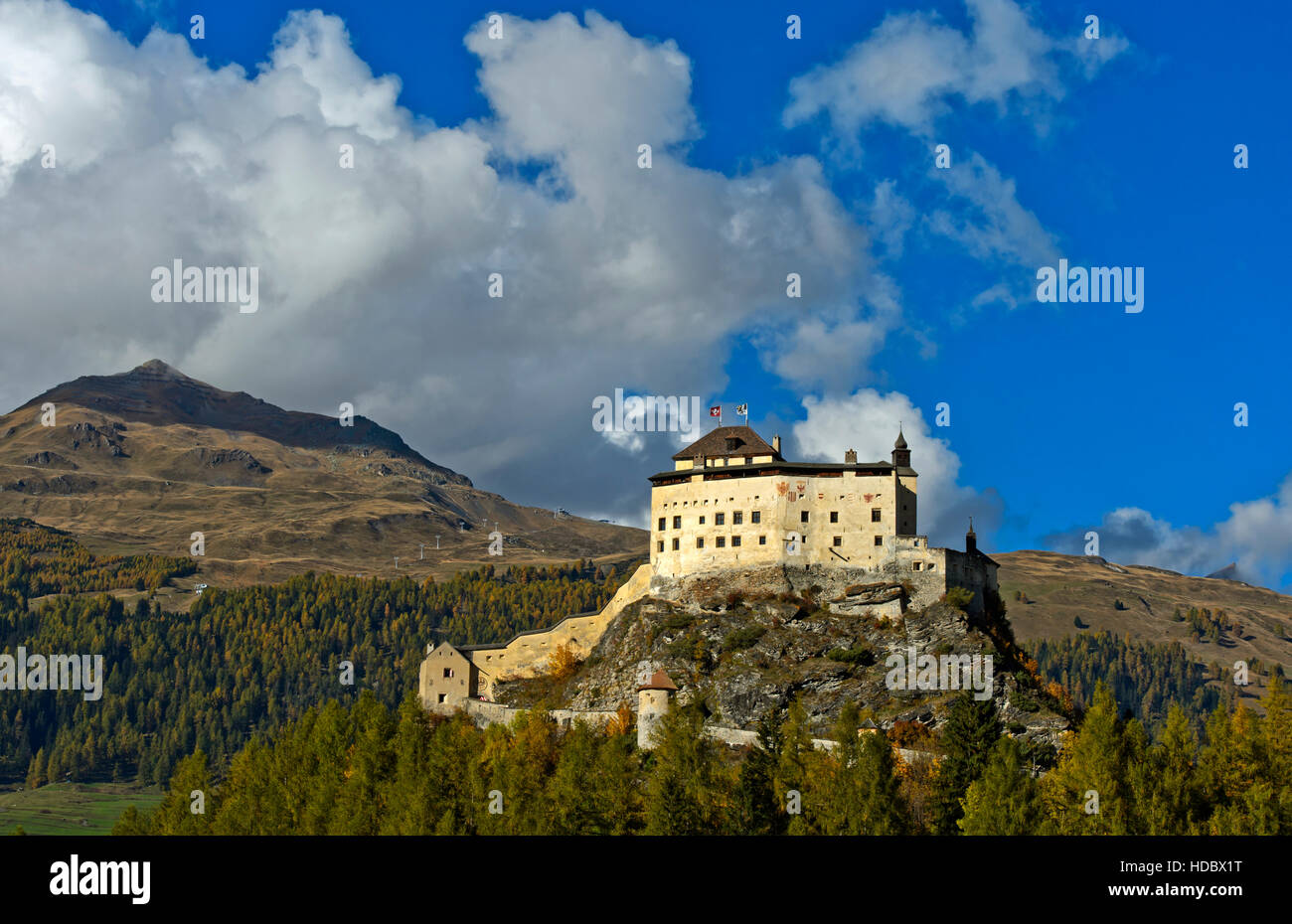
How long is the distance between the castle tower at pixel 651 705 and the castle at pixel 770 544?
24.5ft

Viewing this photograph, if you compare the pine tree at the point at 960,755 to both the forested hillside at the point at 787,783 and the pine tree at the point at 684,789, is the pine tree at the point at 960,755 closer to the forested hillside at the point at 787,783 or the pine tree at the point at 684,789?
the forested hillside at the point at 787,783

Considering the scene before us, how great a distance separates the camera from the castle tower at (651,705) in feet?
365

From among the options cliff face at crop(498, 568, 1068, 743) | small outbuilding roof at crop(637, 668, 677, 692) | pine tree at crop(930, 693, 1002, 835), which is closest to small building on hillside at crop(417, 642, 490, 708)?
cliff face at crop(498, 568, 1068, 743)

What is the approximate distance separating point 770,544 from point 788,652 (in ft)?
37.2

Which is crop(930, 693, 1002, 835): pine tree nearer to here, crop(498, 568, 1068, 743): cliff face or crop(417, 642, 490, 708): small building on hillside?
crop(498, 568, 1068, 743): cliff face

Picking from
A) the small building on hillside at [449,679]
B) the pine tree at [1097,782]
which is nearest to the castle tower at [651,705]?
the small building on hillside at [449,679]

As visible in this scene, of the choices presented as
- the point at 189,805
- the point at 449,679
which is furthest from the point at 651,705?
the point at 189,805

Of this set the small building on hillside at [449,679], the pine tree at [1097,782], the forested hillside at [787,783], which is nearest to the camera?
the pine tree at [1097,782]

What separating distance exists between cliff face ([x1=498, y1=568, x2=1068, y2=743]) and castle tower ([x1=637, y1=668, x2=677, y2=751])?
4.56 m

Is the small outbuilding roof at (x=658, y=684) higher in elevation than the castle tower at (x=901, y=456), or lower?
lower

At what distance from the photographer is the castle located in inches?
4884
